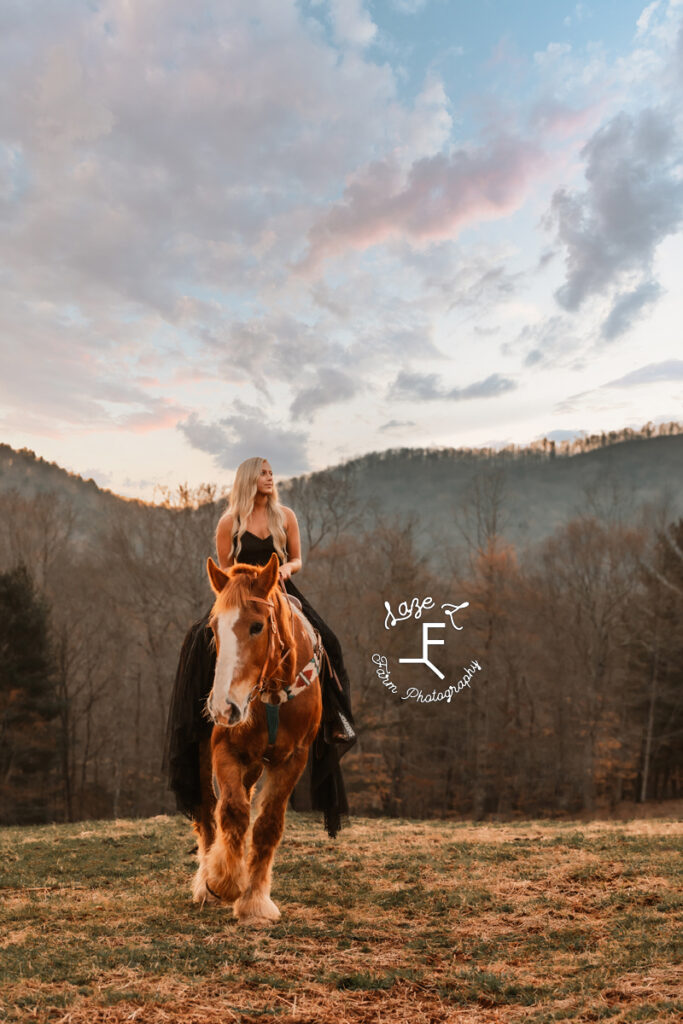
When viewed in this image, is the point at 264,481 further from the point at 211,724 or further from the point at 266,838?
the point at 266,838

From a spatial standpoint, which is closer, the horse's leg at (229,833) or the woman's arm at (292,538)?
the horse's leg at (229,833)

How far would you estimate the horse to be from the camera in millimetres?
4523

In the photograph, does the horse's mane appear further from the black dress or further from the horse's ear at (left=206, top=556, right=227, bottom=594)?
the black dress

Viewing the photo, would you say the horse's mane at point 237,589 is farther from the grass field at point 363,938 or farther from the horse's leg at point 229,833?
the grass field at point 363,938

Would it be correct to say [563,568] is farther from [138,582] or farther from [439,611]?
[138,582]

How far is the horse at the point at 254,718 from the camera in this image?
14.8 feet

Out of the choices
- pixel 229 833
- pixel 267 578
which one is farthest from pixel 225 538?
pixel 229 833

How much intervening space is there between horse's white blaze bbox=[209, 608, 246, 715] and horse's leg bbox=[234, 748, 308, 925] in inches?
54.5

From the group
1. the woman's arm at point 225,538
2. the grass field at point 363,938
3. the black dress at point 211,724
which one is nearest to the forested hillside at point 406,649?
the grass field at point 363,938

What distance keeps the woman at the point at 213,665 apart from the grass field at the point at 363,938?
3.27ft

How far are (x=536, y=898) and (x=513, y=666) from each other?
88.7 feet

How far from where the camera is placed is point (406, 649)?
3069 centimetres

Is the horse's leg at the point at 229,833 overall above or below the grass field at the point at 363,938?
above

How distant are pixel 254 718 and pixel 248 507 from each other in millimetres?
1682
